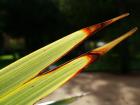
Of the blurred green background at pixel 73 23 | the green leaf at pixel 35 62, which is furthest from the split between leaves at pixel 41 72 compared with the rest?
the blurred green background at pixel 73 23

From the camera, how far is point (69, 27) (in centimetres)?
2245

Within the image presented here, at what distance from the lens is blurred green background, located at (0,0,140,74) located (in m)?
15.7

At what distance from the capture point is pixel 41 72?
49 centimetres

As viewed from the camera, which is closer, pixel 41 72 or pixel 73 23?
pixel 41 72

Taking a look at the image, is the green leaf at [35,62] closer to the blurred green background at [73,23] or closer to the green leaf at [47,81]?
the green leaf at [47,81]

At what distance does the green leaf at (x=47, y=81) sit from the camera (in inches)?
18.4

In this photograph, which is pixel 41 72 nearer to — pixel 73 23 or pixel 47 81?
pixel 47 81

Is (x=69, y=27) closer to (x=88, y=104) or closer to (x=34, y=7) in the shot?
(x=34, y=7)

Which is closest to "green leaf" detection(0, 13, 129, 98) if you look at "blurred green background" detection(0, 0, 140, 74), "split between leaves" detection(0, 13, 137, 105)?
"split between leaves" detection(0, 13, 137, 105)

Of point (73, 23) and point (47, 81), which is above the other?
point (73, 23)

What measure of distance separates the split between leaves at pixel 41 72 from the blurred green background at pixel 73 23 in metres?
13.9

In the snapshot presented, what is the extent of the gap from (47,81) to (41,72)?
0.02 metres

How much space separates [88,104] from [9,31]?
1406 cm

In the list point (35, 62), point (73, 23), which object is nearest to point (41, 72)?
point (35, 62)
